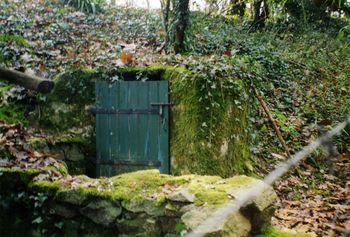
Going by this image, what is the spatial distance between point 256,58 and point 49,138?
5.70 meters

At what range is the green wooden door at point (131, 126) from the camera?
20.4ft

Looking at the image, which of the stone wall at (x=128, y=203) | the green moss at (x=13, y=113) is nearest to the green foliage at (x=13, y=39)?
the green moss at (x=13, y=113)

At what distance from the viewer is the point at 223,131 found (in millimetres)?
6230

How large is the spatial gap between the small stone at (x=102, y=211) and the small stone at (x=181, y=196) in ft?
1.90

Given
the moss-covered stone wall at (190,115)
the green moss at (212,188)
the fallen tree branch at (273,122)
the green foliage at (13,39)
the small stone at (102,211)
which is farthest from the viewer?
the green foliage at (13,39)

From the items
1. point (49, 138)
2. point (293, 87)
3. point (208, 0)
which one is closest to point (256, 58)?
point (293, 87)

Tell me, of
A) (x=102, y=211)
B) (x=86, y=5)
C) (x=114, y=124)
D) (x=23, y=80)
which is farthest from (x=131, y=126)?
(x=86, y=5)

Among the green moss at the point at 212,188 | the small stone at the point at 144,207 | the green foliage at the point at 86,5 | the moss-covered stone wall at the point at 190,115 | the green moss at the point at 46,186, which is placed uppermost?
the green foliage at the point at 86,5

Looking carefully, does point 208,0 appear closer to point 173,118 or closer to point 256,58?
point 256,58

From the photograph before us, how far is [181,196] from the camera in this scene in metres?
3.66

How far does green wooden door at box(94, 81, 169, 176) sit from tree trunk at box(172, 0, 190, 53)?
95.4 inches

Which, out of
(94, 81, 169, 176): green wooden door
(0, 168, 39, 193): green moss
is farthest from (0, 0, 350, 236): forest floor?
(0, 168, 39, 193): green moss

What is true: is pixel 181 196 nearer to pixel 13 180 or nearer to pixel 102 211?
pixel 102 211

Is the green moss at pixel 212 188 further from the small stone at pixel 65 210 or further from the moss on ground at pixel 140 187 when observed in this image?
the small stone at pixel 65 210
